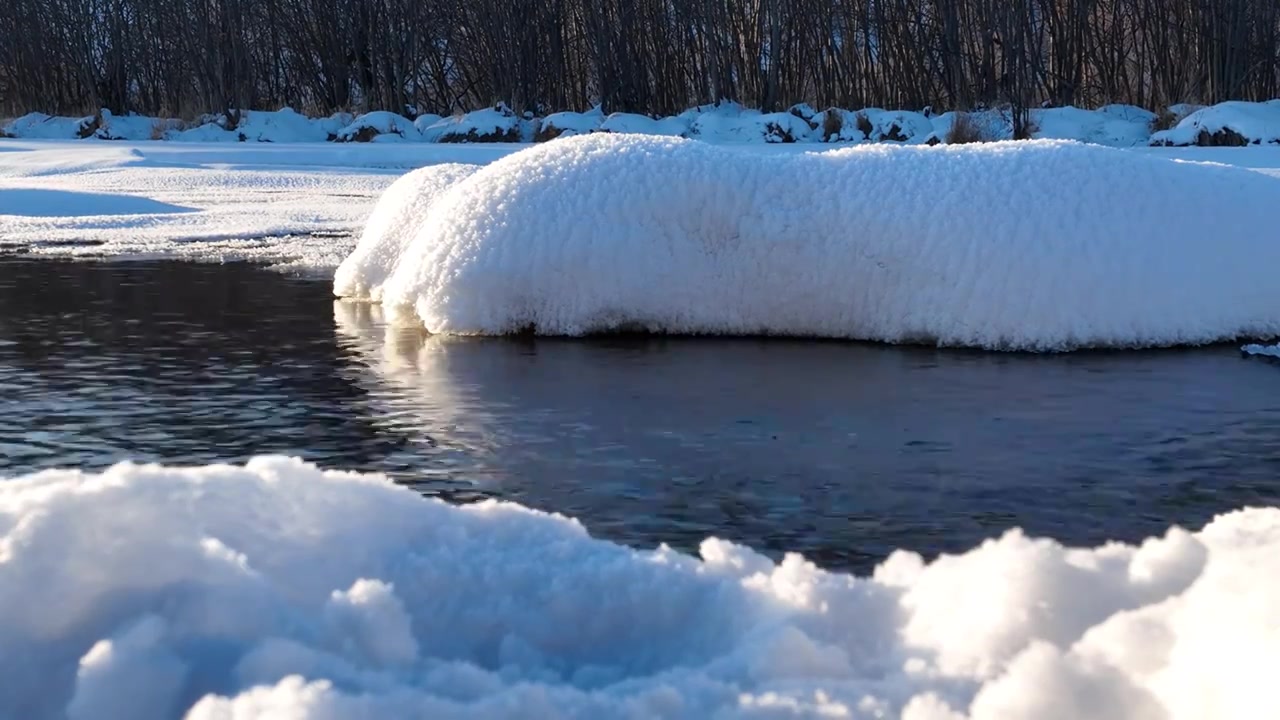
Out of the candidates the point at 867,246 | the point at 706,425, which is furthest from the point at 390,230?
the point at 706,425

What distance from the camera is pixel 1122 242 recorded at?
6074mm

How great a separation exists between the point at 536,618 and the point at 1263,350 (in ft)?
13.8

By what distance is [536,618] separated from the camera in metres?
2.63

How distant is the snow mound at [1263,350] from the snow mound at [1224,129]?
1310 centimetres

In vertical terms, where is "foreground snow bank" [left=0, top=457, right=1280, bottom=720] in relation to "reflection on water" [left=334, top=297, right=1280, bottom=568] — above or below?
above

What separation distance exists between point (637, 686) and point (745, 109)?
23.3m

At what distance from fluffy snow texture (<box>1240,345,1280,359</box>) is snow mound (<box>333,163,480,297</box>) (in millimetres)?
3698

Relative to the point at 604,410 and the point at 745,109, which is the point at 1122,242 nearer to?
the point at 604,410

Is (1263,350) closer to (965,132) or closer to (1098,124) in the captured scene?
(965,132)

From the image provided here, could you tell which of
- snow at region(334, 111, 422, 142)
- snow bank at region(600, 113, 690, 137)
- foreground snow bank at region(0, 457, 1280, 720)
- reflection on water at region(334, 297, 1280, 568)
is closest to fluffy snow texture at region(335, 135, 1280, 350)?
reflection on water at region(334, 297, 1280, 568)

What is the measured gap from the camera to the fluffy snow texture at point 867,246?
610 centimetres

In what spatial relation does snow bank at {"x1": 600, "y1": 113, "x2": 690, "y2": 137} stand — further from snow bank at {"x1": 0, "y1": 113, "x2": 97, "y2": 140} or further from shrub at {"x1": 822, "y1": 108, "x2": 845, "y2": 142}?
snow bank at {"x1": 0, "y1": 113, "x2": 97, "y2": 140}

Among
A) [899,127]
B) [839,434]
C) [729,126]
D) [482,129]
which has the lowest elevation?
[839,434]

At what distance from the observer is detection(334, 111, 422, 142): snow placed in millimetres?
25438
